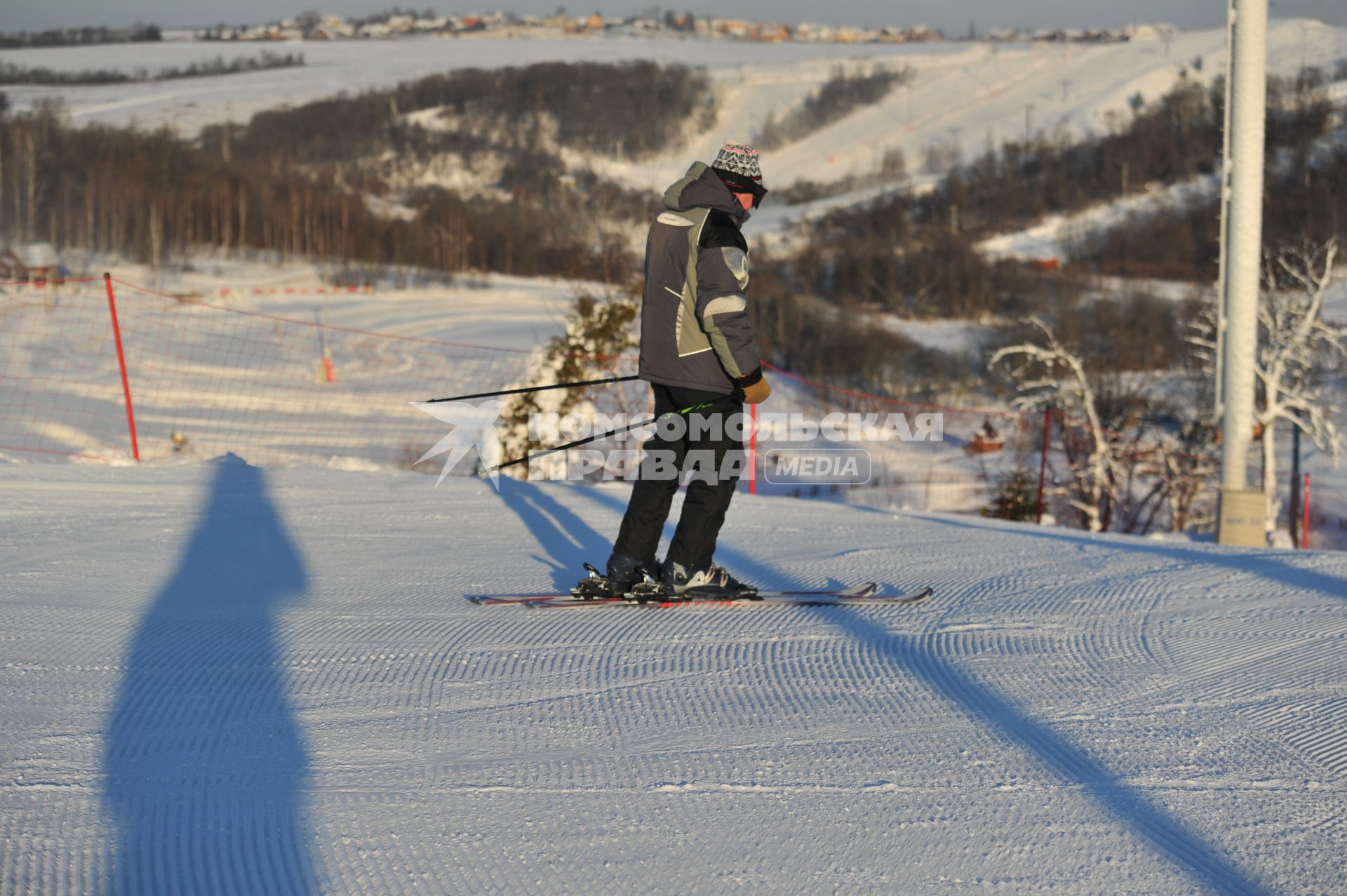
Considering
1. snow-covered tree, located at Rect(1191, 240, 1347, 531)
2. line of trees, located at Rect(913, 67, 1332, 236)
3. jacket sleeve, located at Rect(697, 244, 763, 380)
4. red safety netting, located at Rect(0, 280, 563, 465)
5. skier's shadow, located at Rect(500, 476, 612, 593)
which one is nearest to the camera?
jacket sleeve, located at Rect(697, 244, 763, 380)

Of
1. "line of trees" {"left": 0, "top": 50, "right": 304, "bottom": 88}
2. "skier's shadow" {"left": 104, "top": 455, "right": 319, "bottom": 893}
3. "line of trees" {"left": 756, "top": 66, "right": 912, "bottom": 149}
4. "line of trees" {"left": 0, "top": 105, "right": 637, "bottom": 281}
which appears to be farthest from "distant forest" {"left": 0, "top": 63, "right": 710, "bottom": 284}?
"skier's shadow" {"left": 104, "top": 455, "right": 319, "bottom": 893}

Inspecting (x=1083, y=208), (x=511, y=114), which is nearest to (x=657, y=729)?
(x=1083, y=208)

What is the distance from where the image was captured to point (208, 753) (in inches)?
99.3

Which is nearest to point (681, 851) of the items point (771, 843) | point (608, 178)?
point (771, 843)

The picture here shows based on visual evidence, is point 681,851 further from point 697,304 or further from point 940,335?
point 940,335

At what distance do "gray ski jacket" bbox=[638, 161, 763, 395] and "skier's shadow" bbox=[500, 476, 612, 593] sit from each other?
3.46 ft

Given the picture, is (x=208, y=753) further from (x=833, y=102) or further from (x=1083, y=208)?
(x=833, y=102)

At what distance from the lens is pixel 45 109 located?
184ft

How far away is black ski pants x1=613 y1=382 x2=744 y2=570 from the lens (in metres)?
3.83

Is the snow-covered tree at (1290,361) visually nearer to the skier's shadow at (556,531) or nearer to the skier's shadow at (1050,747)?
the skier's shadow at (556,531)

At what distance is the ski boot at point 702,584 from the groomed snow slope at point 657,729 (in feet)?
0.21

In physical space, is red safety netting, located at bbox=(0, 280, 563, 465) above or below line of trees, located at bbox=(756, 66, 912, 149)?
below

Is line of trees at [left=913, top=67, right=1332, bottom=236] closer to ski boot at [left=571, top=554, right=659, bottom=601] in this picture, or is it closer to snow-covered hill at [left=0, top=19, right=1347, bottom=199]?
snow-covered hill at [left=0, top=19, right=1347, bottom=199]

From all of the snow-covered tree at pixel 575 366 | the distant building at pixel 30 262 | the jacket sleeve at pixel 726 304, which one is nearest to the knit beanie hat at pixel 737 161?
the jacket sleeve at pixel 726 304
